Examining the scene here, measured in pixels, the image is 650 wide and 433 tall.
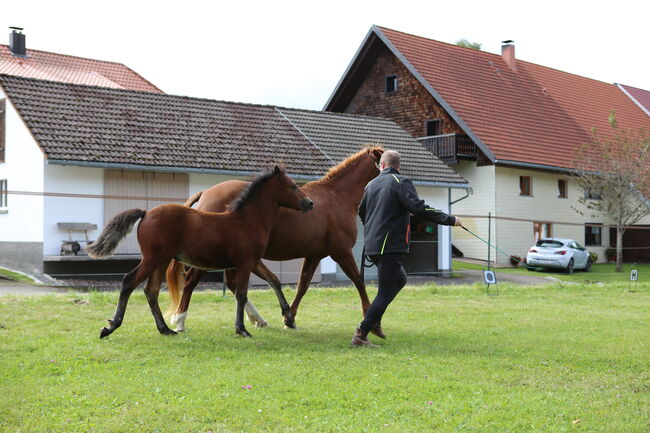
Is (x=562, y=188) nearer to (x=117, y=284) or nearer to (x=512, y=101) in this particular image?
(x=512, y=101)

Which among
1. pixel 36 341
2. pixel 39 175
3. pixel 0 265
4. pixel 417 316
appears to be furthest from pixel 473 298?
pixel 0 265

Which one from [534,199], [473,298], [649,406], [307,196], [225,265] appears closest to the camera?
[649,406]

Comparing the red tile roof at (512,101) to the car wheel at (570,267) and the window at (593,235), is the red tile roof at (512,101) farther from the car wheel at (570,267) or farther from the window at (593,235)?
the car wheel at (570,267)

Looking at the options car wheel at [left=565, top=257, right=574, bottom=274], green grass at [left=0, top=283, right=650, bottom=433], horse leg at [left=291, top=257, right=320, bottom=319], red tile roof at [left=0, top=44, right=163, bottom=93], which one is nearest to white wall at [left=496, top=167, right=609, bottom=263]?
car wheel at [left=565, top=257, right=574, bottom=274]

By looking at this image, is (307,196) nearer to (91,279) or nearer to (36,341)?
(36,341)

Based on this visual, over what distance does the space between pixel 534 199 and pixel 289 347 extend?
94.9 ft

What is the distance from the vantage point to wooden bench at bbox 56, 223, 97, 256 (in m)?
19.1

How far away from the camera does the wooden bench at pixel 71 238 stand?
62.7 feet

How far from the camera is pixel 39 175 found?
64.5 ft

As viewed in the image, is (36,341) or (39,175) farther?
(39,175)

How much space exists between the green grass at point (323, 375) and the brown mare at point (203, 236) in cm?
57

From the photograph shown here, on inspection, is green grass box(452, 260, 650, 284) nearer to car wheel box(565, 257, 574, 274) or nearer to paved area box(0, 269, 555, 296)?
car wheel box(565, 257, 574, 274)

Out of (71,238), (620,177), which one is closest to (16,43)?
(71,238)

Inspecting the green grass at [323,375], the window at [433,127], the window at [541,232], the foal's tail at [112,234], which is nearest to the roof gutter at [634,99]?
the window at [541,232]
